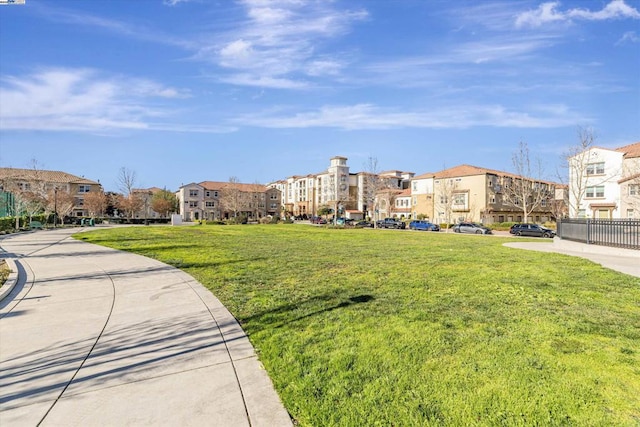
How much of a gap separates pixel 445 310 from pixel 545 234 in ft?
128

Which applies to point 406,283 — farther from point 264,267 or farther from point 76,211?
point 76,211

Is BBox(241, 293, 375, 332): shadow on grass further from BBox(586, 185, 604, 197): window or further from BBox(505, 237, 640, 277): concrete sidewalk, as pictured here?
BBox(586, 185, 604, 197): window

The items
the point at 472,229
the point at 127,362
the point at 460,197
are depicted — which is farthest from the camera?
the point at 460,197

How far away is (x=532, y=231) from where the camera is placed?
39.8 metres

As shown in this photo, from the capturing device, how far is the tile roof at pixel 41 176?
6431 cm

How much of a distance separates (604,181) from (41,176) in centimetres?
9357

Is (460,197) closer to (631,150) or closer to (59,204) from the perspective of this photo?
(631,150)

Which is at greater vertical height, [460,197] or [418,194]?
[418,194]

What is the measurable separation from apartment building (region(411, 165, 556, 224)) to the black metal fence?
4171cm

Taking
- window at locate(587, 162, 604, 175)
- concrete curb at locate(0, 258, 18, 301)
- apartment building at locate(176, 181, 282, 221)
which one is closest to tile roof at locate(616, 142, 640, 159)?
window at locate(587, 162, 604, 175)

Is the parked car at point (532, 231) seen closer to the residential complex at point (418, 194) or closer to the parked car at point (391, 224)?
the residential complex at point (418, 194)

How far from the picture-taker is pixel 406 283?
8711 mm

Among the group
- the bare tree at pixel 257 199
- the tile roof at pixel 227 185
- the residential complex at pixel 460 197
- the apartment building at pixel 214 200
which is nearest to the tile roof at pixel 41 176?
the apartment building at pixel 214 200

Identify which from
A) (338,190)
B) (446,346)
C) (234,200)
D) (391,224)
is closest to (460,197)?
(391,224)
